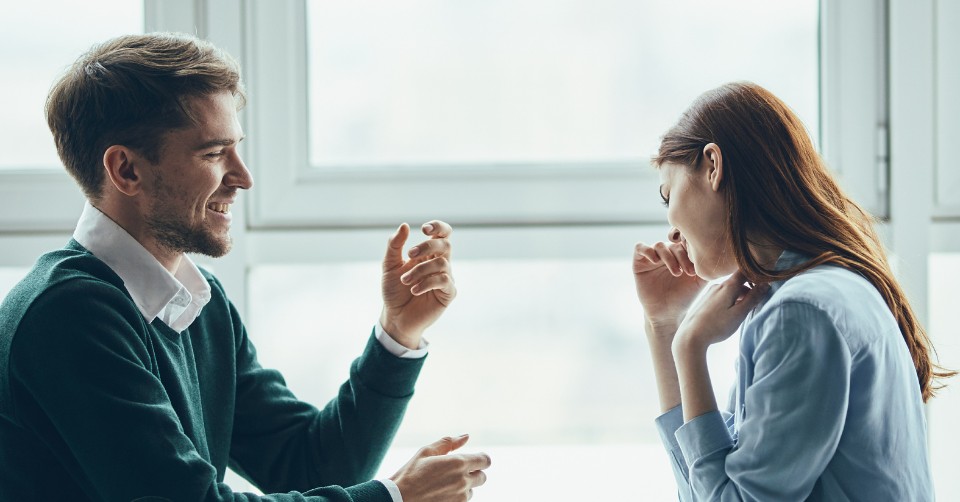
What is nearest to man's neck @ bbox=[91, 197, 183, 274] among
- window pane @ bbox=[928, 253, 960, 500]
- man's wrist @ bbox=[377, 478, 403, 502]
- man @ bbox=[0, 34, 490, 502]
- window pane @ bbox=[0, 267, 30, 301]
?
man @ bbox=[0, 34, 490, 502]

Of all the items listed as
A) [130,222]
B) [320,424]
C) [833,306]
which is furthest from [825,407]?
[130,222]

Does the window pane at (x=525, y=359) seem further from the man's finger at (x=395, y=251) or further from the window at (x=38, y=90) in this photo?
the window at (x=38, y=90)

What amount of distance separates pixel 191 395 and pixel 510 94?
89 cm

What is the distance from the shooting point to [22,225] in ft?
5.95

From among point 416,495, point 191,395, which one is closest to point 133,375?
point 191,395

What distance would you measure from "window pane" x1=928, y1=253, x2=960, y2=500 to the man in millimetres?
1021

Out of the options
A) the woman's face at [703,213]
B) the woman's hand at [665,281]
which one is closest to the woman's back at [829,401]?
the woman's face at [703,213]

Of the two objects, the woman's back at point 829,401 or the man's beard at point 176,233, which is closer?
the woman's back at point 829,401

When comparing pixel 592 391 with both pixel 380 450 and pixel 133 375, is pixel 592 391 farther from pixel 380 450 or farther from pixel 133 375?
pixel 133 375

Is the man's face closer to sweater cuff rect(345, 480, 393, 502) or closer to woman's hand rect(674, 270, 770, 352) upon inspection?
sweater cuff rect(345, 480, 393, 502)

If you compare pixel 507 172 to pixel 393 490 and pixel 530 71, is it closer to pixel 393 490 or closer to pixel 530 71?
pixel 530 71

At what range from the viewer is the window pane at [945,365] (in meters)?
1.76

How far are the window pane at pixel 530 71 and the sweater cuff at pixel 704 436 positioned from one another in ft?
2.62

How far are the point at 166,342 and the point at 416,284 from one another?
412 mm
